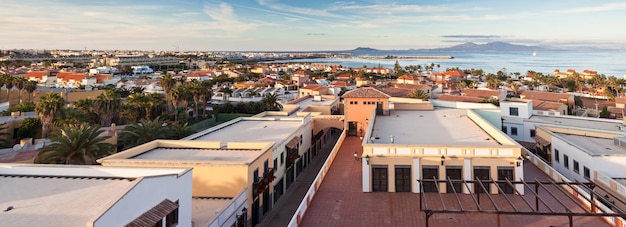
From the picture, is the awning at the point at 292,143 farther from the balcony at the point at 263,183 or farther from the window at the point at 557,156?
the window at the point at 557,156

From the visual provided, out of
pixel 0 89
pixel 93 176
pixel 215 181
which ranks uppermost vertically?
pixel 0 89

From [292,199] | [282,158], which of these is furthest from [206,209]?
[292,199]

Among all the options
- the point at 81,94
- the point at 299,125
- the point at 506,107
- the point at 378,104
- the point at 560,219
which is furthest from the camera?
the point at 81,94

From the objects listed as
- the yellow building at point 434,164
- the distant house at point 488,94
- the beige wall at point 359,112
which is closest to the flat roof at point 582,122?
the beige wall at point 359,112

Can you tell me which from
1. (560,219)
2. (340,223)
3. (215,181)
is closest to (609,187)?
(560,219)

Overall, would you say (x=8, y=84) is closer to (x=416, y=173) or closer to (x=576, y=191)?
(x=416, y=173)

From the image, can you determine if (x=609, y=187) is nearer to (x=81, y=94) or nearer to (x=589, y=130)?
(x=589, y=130)
